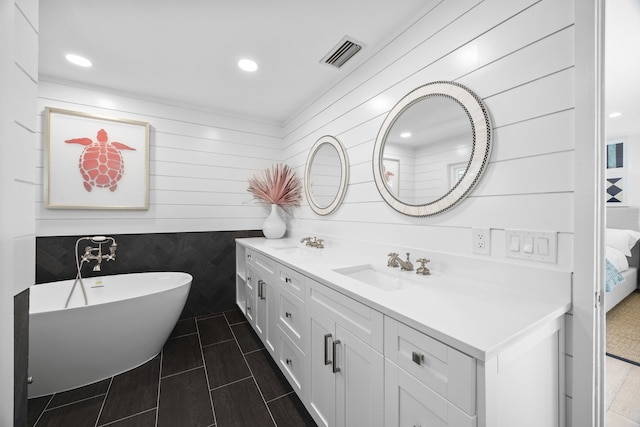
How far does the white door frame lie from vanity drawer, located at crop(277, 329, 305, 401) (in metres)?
1.26

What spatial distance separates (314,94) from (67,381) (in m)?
3.04

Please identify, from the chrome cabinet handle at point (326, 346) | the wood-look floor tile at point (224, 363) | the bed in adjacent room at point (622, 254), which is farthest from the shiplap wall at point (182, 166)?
the bed in adjacent room at point (622, 254)

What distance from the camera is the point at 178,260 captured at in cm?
281

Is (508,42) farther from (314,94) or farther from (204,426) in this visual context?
(204,426)

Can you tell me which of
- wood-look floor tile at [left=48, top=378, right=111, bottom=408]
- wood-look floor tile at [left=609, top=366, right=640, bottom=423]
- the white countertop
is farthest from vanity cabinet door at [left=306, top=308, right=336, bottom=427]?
wood-look floor tile at [left=609, top=366, right=640, bottom=423]

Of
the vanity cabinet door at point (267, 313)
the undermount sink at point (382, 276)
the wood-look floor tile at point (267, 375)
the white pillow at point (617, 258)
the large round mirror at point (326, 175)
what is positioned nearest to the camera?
the undermount sink at point (382, 276)

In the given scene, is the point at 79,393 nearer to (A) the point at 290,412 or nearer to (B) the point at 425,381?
(A) the point at 290,412

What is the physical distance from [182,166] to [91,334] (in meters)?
1.79

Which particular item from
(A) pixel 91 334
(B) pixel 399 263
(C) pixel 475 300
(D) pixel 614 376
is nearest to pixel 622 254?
(D) pixel 614 376

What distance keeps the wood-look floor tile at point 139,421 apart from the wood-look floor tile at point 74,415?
0.15 m

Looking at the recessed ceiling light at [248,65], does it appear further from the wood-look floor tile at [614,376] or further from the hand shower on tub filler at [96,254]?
the wood-look floor tile at [614,376]

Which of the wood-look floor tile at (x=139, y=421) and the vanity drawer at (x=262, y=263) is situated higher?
the vanity drawer at (x=262, y=263)

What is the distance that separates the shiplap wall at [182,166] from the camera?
2.37 meters

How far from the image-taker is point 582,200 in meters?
0.93
